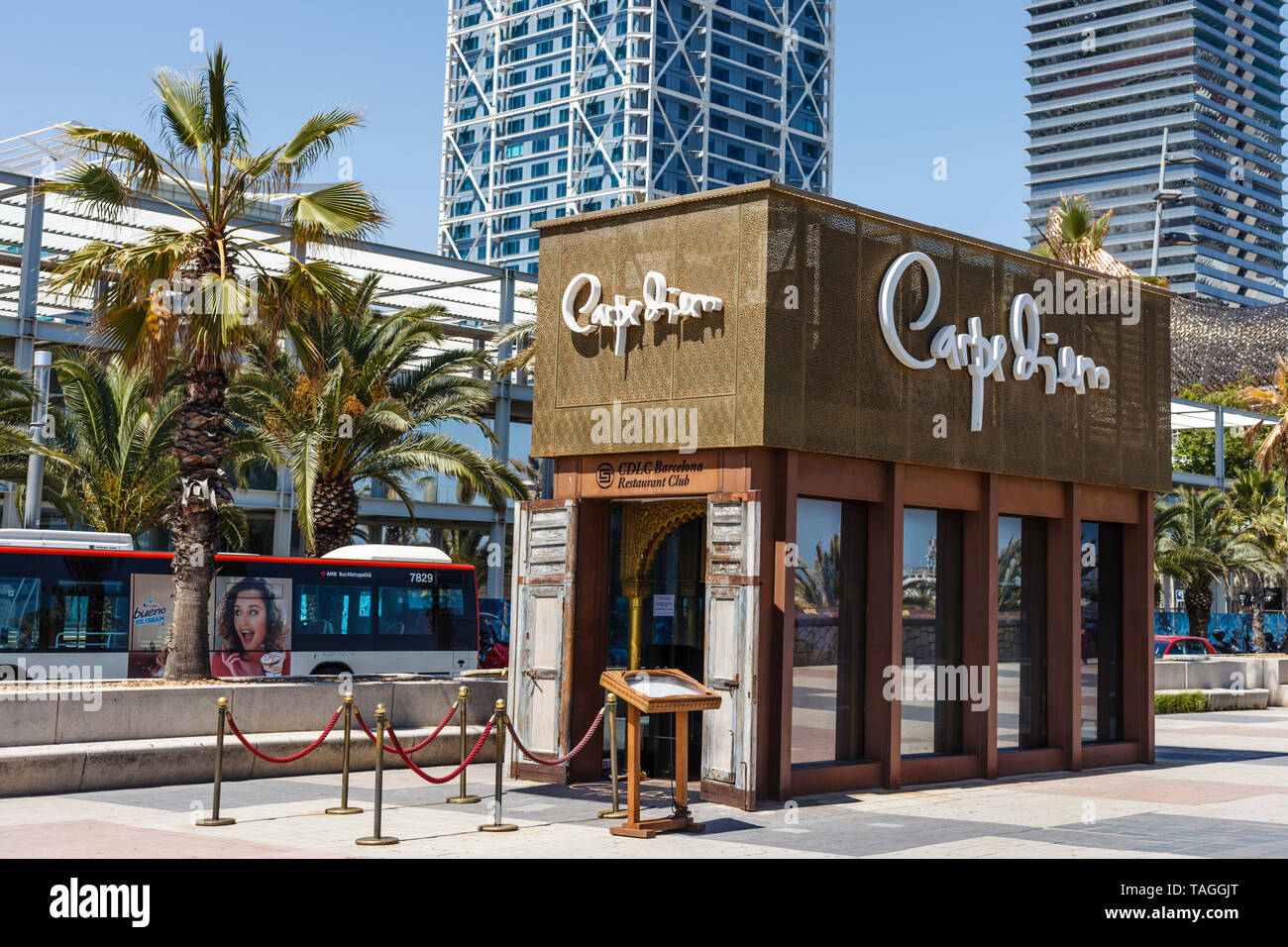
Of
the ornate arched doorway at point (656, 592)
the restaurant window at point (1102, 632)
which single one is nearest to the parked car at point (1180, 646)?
the restaurant window at point (1102, 632)

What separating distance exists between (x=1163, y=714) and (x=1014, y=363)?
16.5m

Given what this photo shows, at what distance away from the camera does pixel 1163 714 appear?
30719 mm

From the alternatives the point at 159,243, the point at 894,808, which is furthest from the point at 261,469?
the point at 894,808

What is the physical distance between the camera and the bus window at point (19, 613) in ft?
77.0

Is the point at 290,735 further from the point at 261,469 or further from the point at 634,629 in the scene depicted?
the point at 261,469

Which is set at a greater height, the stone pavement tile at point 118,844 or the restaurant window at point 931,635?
the restaurant window at point 931,635

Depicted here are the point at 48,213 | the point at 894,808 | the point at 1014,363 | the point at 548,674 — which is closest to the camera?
the point at 894,808

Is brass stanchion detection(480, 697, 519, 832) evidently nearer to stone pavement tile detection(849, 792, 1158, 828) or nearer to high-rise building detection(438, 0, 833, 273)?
stone pavement tile detection(849, 792, 1158, 828)

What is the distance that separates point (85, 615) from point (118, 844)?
14090 millimetres

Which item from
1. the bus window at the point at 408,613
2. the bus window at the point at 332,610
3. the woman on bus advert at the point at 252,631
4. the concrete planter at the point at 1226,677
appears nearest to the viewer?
the woman on bus advert at the point at 252,631

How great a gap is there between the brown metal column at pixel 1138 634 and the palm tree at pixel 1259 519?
34.4 metres

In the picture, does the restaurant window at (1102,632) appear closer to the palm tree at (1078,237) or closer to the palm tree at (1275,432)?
the palm tree at (1078,237)

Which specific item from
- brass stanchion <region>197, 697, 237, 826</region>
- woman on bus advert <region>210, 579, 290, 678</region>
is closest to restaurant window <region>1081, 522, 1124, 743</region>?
brass stanchion <region>197, 697, 237, 826</region>

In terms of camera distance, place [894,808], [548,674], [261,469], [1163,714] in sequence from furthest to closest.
A: [261,469] → [1163,714] → [548,674] → [894,808]
